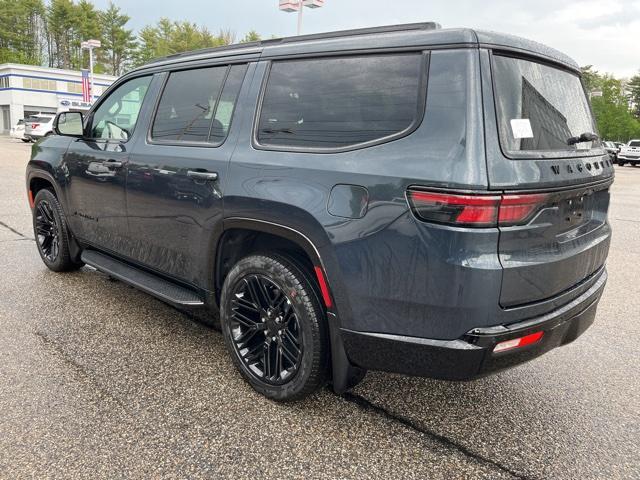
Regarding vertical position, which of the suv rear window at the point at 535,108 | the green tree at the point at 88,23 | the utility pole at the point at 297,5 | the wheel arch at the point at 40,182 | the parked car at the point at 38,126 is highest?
the green tree at the point at 88,23

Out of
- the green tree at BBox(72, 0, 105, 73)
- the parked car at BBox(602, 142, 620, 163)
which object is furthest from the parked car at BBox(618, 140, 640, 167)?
the green tree at BBox(72, 0, 105, 73)

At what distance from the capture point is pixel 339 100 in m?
2.43

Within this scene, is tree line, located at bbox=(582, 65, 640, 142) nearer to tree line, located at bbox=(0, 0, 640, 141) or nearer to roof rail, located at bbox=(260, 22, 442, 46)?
tree line, located at bbox=(0, 0, 640, 141)

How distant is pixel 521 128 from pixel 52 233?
4245 millimetres

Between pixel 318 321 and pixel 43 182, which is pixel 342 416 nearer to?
pixel 318 321

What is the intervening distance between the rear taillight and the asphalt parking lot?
3.62 feet

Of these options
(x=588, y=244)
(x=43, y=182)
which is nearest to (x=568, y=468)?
(x=588, y=244)

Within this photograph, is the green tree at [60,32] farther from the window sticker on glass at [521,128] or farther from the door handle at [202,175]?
the window sticker on glass at [521,128]

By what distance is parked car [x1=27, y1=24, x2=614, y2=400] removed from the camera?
2.05 m

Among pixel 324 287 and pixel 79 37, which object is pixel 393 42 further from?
pixel 79 37

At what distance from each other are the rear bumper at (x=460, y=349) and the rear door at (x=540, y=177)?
12 centimetres

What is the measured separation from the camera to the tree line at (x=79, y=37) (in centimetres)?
7319

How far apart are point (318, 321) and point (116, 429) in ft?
3.55

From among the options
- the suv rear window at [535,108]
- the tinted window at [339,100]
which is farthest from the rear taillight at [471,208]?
the tinted window at [339,100]
